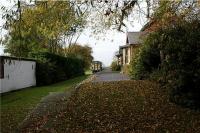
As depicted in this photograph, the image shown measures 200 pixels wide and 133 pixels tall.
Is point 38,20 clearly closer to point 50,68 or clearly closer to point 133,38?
point 50,68

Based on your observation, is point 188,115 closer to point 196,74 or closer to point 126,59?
point 196,74

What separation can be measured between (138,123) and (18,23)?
472 cm

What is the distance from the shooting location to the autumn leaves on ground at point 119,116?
1284cm

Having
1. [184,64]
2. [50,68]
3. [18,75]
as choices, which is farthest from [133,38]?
[184,64]

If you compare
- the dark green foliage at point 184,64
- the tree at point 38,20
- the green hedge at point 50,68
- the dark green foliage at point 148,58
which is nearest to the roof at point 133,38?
the green hedge at point 50,68

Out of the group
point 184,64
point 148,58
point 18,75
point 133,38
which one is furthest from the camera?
point 133,38

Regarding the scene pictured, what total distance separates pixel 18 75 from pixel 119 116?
53.4 ft

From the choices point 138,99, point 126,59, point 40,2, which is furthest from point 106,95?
point 126,59

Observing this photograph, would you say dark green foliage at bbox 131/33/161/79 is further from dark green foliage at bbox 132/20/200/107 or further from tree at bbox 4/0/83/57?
tree at bbox 4/0/83/57

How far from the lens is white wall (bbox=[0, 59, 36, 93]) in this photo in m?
26.3

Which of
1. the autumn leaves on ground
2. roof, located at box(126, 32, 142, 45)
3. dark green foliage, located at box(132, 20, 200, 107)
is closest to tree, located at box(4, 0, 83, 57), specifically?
the autumn leaves on ground

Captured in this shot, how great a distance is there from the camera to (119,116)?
1458 cm

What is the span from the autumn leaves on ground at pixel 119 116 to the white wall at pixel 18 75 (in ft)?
26.4

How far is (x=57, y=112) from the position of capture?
15.8 m
